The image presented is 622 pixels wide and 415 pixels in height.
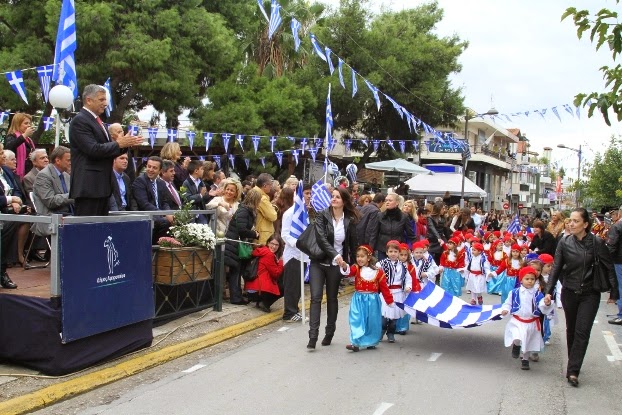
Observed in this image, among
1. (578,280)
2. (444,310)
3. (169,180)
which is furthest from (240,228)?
(578,280)

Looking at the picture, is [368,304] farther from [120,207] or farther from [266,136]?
[266,136]

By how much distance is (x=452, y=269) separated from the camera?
13281 millimetres

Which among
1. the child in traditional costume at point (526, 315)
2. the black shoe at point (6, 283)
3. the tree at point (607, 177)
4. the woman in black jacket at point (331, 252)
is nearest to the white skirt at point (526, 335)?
the child in traditional costume at point (526, 315)

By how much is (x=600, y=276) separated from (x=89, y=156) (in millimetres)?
5514

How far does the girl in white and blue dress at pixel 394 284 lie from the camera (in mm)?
8827

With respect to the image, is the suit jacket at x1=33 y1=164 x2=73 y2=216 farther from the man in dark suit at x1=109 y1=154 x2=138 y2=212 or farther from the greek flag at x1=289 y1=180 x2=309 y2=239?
the greek flag at x1=289 y1=180 x2=309 y2=239

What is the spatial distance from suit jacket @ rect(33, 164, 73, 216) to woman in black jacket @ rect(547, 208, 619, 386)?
19.2ft

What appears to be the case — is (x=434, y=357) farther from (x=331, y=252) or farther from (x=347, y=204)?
(x=347, y=204)

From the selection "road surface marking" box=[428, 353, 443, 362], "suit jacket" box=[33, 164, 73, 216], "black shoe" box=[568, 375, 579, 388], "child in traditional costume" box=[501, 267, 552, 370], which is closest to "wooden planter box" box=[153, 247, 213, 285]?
"suit jacket" box=[33, 164, 73, 216]

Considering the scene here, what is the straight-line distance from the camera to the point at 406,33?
34344 millimetres

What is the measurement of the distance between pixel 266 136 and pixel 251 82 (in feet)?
9.40

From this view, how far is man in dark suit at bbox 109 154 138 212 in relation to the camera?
8.64m

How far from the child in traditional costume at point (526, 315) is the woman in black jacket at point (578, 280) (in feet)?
1.75

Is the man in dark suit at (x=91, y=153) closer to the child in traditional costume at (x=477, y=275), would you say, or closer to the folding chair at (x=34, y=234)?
the folding chair at (x=34, y=234)
